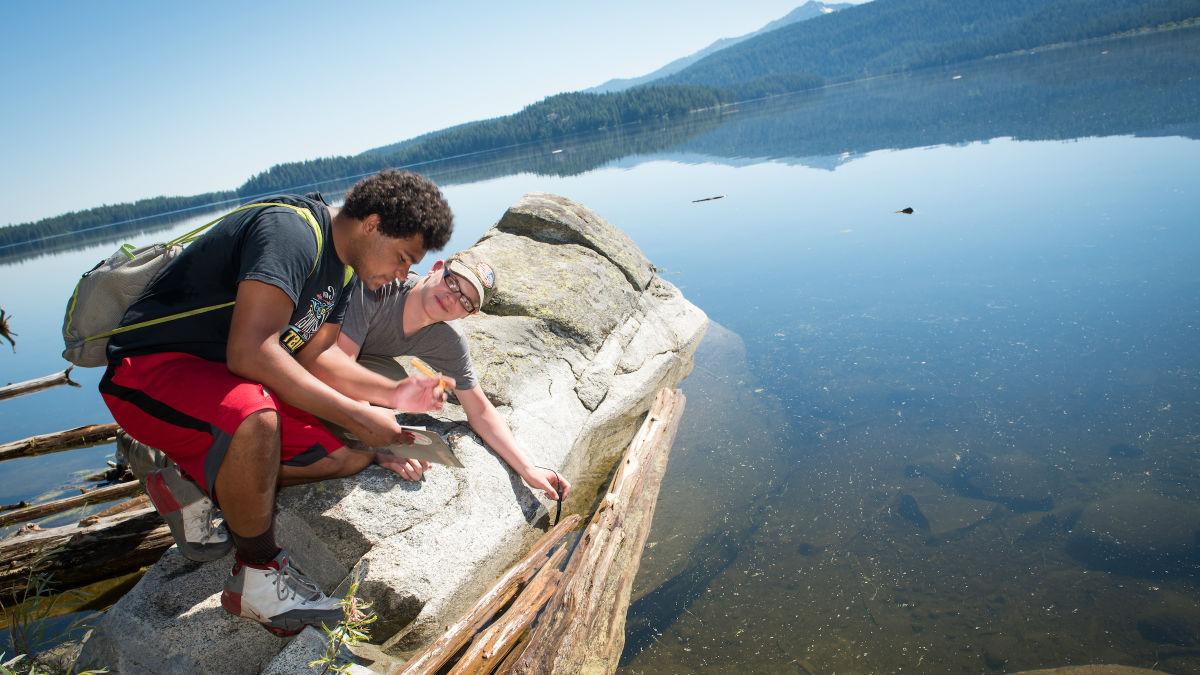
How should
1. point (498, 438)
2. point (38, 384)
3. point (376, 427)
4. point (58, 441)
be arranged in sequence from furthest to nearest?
point (38, 384) < point (58, 441) < point (498, 438) < point (376, 427)

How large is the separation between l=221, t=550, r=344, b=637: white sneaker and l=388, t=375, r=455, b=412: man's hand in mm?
964

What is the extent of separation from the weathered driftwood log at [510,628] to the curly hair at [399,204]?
2089 mm

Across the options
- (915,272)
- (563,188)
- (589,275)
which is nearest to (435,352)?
(589,275)

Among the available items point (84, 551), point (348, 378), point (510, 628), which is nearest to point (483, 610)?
point (510, 628)

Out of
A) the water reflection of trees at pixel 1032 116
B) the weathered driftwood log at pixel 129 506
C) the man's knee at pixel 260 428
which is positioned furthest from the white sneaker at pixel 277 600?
the water reflection of trees at pixel 1032 116

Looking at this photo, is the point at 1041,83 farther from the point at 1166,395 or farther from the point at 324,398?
the point at 324,398

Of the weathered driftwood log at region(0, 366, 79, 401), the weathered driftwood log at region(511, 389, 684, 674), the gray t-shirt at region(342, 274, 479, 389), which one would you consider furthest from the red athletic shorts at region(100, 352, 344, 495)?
the weathered driftwood log at region(0, 366, 79, 401)

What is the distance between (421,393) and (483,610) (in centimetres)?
128

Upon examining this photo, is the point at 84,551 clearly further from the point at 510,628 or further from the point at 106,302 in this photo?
the point at 510,628

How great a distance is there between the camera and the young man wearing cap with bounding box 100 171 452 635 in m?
2.98

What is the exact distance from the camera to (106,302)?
3.17 meters

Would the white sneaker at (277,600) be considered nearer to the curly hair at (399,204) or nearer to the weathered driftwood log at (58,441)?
the curly hair at (399,204)

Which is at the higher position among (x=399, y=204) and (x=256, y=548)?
(x=399, y=204)

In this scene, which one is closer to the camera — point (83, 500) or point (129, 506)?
point (129, 506)
